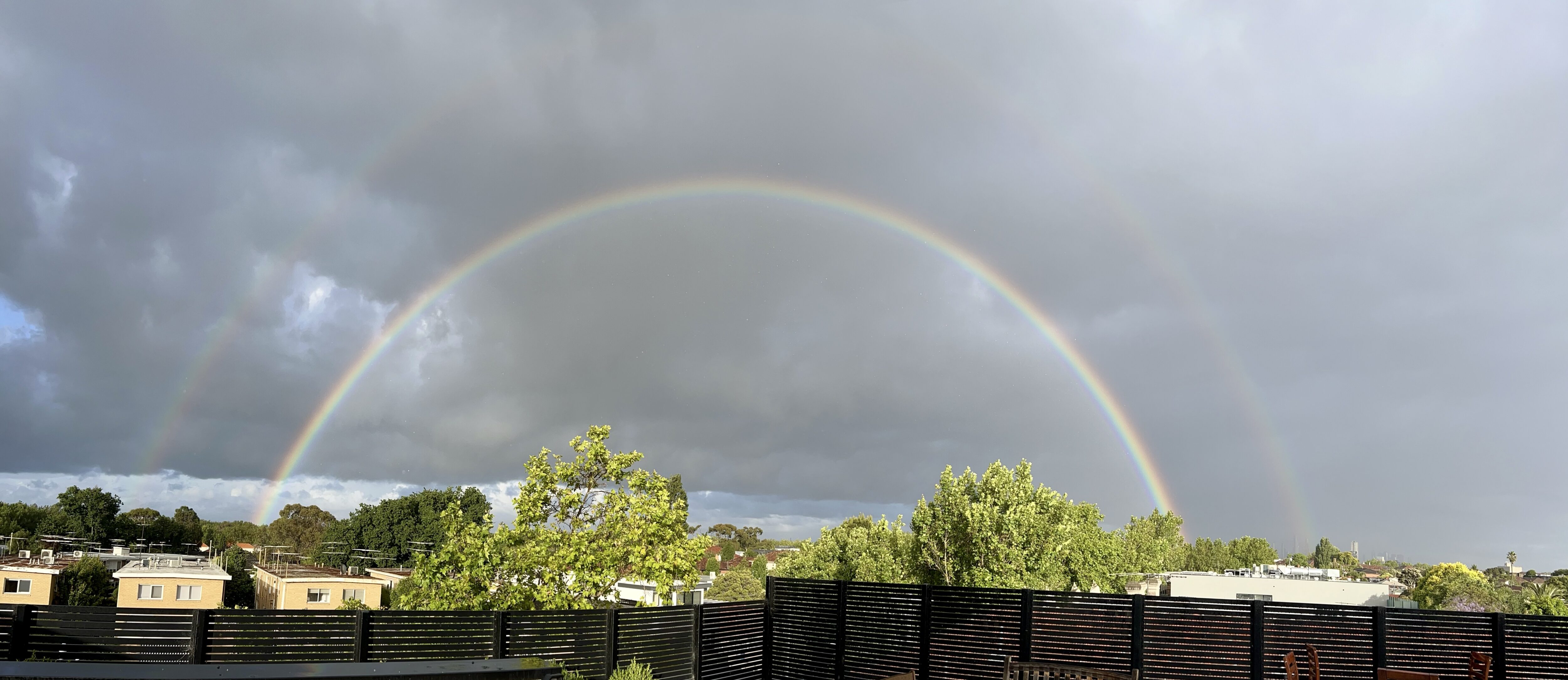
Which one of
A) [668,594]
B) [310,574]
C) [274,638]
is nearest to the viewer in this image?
[274,638]

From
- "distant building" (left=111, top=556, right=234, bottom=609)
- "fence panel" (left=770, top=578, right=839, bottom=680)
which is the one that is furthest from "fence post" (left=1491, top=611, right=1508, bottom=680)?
"distant building" (left=111, top=556, right=234, bottom=609)

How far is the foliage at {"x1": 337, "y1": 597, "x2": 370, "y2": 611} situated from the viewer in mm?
10406

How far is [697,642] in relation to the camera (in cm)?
1293

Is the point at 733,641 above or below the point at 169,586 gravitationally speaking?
above

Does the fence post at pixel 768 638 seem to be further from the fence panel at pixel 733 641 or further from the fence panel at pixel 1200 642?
the fence panel at pixel 1200 642

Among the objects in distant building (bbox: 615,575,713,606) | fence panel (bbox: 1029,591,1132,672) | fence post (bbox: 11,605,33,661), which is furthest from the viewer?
distant building (bbox: 615,575,713,606)

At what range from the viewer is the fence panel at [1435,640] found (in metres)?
12.7

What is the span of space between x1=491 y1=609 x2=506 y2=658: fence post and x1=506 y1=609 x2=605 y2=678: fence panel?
34mm

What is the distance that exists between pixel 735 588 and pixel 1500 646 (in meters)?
73.3

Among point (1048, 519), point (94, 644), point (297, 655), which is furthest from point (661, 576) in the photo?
point (1048, 519)

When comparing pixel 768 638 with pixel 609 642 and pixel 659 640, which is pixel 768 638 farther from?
pixel 609 642

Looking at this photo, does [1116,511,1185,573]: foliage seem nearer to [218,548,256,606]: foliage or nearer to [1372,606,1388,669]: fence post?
[1372,606,1388,669]: fence post

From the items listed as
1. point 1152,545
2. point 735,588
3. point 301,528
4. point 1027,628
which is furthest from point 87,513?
point 1027,628

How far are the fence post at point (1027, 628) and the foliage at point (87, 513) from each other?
118 meters
